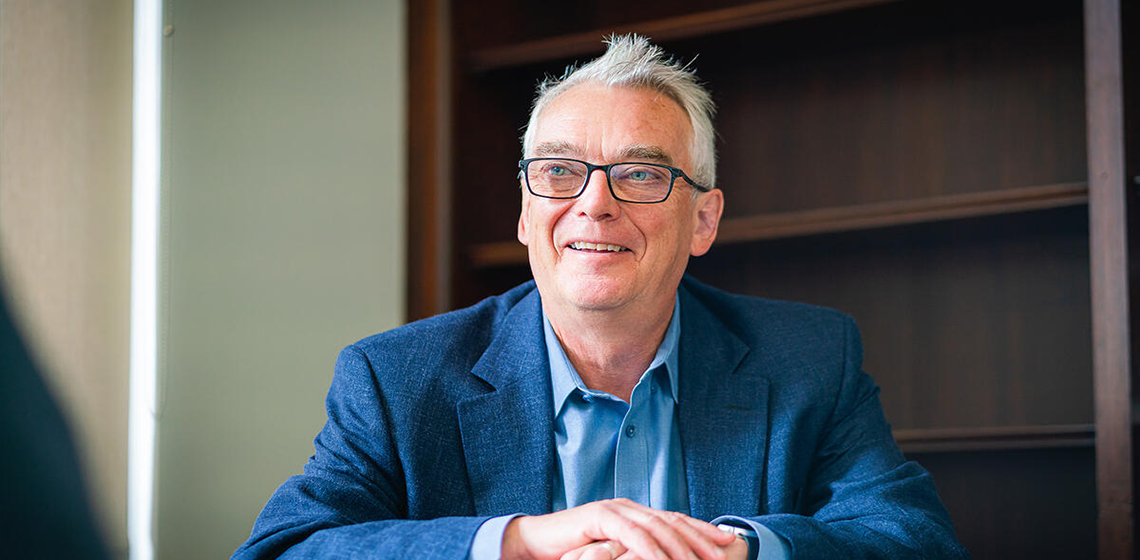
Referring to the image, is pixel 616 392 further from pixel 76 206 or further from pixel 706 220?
pixel 76 206

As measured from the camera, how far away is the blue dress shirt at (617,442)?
1708 mm

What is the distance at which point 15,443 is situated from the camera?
1.84 m

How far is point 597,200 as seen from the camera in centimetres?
169

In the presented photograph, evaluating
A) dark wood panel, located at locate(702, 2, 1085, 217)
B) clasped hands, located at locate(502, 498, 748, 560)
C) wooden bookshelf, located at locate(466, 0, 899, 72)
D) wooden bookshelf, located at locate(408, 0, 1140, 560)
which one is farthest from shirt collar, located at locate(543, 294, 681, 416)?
dark wood panel, located at locate(702, 2, 1085, 217)

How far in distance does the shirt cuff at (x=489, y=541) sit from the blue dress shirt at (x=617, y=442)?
273 mm

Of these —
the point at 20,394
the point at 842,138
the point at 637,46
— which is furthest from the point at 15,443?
the point at 842,138

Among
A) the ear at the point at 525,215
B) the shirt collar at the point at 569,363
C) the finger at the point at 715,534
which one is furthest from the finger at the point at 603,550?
the ear at the point at 525,215

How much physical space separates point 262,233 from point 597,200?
1165 mm

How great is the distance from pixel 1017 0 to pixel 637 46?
115cm

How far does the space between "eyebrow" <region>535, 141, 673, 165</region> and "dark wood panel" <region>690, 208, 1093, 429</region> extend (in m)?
0.91

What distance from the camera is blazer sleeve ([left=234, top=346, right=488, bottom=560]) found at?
141 cm

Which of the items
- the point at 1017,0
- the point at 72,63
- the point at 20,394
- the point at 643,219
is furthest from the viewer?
the point at 1017,0

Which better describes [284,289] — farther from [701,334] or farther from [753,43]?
[753,43]

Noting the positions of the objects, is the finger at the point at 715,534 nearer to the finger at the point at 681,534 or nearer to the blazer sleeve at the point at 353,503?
the finger at the point at 681,534
